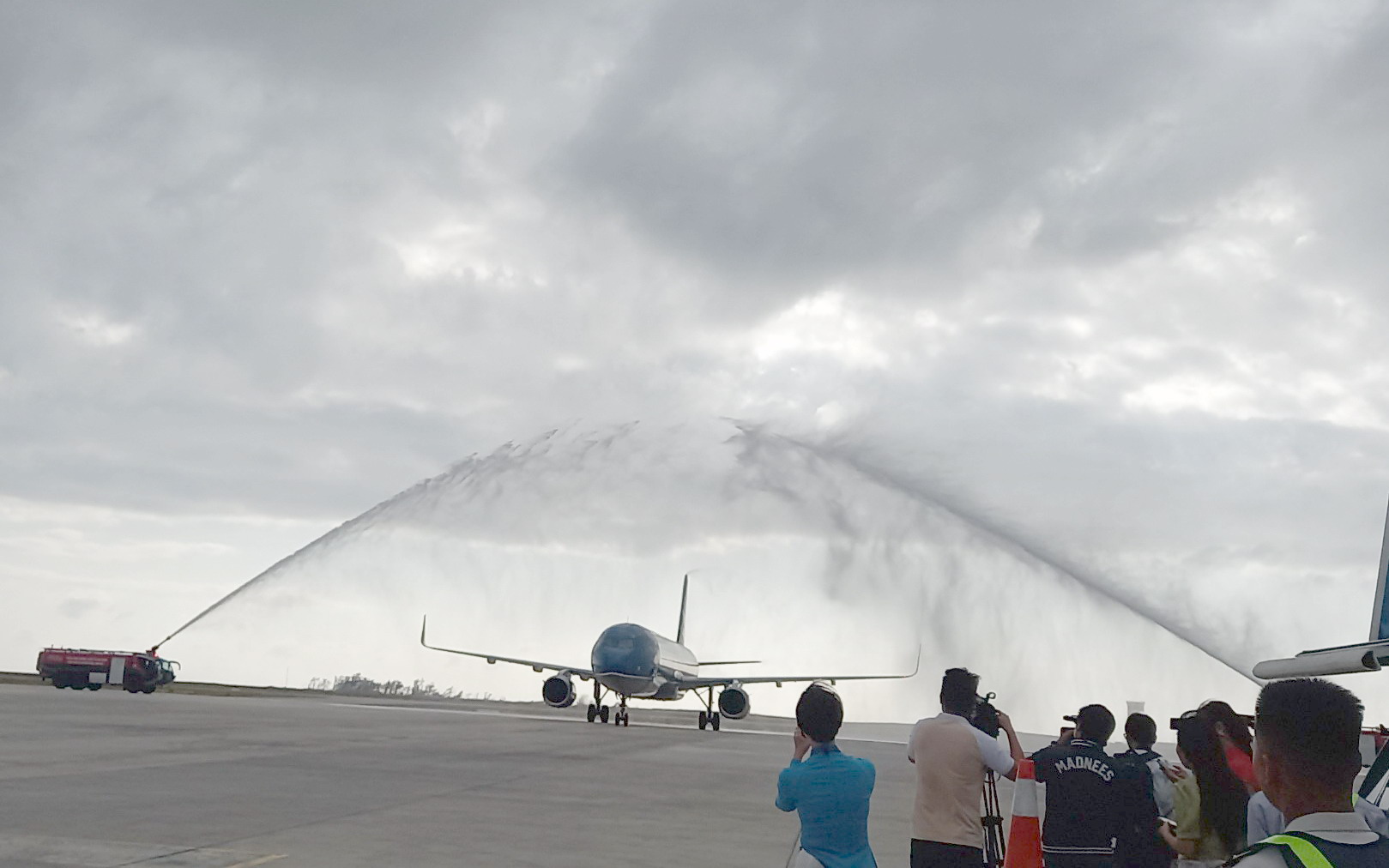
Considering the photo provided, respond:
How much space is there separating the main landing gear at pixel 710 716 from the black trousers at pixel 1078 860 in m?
41.6

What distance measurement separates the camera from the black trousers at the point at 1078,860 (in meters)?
6.65

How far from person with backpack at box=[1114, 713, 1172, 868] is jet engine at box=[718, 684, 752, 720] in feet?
130

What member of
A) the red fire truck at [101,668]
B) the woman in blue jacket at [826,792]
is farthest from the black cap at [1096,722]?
the red fire truck at [101,668]

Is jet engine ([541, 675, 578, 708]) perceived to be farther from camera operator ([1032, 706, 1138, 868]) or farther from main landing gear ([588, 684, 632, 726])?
camera operator ([1032, 706, 1138, 868])

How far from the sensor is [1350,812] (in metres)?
3.09

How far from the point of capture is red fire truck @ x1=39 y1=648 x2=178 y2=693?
56062 mm

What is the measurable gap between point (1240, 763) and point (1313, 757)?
11.9 feet

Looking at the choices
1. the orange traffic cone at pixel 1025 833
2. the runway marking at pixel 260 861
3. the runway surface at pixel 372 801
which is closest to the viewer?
the orange traffic cone at pixel 1025 833

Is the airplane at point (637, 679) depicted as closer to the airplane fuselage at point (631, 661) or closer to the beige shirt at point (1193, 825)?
the airplane fuselage at point (631, 661)

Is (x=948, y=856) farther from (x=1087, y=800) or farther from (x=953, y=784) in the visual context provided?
(x=1087, y=800)

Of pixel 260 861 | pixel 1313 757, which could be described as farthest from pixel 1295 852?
pixel 260 861

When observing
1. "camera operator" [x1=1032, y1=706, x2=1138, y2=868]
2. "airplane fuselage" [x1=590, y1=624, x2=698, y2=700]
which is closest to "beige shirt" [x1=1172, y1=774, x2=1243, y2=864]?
"camera operator" [x1=1032, y1=706, x2=1138, y2=868]

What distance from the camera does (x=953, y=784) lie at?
6.78 meters

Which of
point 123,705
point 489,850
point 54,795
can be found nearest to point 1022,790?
point 489,850
